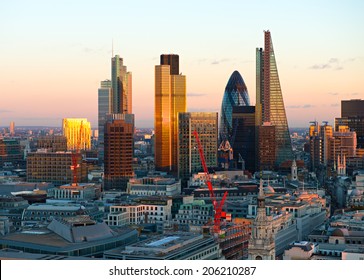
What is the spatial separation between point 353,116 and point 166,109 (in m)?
17.5

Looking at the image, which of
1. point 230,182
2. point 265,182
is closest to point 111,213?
point 230,182

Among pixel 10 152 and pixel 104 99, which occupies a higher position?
pixel 104 99

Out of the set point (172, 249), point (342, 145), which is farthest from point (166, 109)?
point (172, 249)

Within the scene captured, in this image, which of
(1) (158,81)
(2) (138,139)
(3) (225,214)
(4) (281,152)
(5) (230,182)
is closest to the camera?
(3) (225,214)

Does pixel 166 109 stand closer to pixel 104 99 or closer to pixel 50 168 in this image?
pixel 50 168

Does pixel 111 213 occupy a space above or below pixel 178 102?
below

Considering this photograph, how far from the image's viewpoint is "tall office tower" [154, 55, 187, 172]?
55.7m

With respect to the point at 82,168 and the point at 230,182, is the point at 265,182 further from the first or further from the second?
the point at 82,168

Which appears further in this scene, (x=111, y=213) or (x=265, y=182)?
(x=265, y=182)

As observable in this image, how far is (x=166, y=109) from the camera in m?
56.8

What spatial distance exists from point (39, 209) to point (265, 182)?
16.7 meters

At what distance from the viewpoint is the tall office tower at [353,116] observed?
210 ft

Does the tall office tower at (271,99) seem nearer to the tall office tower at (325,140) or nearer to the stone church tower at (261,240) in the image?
the tall office tower at (325,140)
